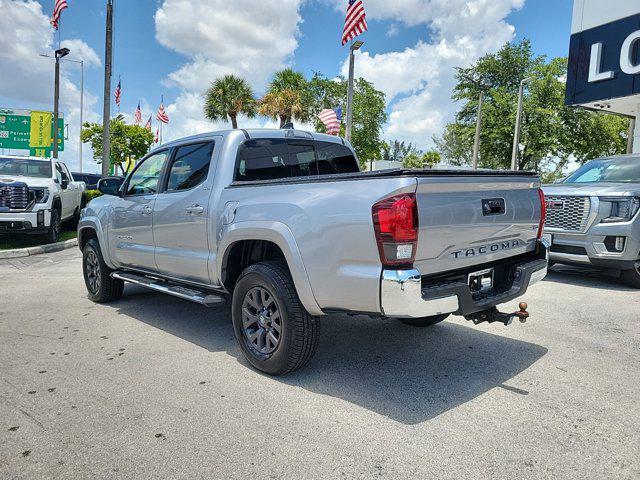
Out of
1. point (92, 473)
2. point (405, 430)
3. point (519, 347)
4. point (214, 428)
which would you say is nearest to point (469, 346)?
point (519, 347)

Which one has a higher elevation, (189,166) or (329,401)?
(189,166)

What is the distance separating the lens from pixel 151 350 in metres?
4.31

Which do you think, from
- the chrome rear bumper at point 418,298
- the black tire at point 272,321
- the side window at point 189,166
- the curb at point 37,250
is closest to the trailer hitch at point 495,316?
the chrome rear bumper at point 418,298

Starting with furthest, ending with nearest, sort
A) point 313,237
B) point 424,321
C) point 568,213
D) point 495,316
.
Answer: point 568,213 < point 424,321 < point 495,316 < point 313,237

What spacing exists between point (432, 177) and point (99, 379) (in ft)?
9.35

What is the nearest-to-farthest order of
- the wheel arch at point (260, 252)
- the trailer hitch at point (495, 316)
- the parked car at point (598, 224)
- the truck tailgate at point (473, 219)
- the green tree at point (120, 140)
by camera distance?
the truck tailgate at point (473, 219) → the wheel arch at point (260, 252) → the trailer hitch at point (495, 316) → the parked car at point (598, 224) → the green tree at point (120, 140)

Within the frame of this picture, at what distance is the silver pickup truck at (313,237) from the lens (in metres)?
2.95

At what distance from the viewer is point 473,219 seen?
332cm

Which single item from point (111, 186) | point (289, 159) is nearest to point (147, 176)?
point (111, 186)

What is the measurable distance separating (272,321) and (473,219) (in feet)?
5.38

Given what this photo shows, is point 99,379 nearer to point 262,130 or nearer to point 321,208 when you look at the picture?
point 321,208

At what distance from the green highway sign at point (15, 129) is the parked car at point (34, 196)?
128 ft

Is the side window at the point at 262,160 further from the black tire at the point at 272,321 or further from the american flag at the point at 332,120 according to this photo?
the american flag at the point at 332,120

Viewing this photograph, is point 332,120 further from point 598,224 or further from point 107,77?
point 598,224
